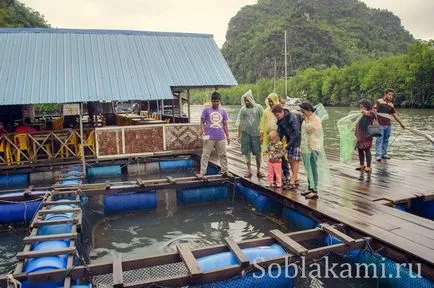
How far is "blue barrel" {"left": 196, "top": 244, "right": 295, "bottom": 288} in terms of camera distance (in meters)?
4.07

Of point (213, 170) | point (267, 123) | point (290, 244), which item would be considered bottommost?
point (213, 170)

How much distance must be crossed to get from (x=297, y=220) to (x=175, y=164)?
20.2ft

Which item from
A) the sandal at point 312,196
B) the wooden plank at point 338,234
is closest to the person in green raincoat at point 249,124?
the sandal at point 312,196

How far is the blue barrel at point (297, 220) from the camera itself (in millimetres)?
6158

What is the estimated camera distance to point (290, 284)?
14.6 feet

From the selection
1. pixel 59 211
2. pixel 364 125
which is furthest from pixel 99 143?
pixel 364 125

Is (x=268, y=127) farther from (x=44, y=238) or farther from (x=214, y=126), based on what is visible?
(x=44, y=238)

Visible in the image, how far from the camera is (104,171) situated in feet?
37.0

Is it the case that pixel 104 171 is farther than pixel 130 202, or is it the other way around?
pixel 104 171

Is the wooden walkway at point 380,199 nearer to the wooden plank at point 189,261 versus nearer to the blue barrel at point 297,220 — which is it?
the blue barrel at point 297,220

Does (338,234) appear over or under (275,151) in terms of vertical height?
under

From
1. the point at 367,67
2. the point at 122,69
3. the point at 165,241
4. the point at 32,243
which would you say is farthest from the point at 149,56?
the point at 367,67

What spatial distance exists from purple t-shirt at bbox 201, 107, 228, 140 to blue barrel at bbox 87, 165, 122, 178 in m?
4.53

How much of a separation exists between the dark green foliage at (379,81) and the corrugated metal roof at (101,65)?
19.8 metres
